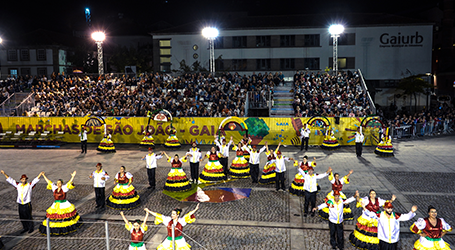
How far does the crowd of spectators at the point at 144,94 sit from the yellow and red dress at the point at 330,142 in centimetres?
775

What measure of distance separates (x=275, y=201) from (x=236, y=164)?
4.22 meters

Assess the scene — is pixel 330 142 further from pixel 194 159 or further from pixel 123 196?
pixel 123 196

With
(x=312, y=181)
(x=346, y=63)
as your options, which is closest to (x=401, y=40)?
(x=346, y=63)

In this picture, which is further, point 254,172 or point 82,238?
point 254,172

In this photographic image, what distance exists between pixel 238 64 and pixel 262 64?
3.17 metres

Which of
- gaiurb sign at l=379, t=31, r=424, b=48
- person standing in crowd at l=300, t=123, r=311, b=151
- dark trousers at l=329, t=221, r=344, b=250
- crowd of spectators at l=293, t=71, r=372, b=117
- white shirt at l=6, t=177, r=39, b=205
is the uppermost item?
gaiurb sign at l=379, t=31, r=424, b=48

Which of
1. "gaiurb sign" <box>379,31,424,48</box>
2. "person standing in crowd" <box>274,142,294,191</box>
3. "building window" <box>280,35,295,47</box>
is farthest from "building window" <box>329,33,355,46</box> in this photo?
"person standing in crowd" <box>274,142,294,191</box>

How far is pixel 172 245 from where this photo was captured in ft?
27.8

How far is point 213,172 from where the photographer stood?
17141 millimetres

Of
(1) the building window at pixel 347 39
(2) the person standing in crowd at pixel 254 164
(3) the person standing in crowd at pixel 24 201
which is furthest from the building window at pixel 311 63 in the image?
(3) the person standing in crowd at pixel 24 201

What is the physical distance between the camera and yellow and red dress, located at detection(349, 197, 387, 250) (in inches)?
373

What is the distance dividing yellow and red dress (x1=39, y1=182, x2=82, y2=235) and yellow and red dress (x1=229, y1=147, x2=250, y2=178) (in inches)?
327

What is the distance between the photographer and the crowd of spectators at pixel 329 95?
29067 millimetres

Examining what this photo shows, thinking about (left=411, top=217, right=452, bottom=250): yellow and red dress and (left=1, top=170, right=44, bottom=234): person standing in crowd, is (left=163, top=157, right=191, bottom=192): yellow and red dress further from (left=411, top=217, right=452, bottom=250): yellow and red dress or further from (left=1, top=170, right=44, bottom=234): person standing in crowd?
(left=411, top=217, right=452, bottom=250): yellow and red dress
